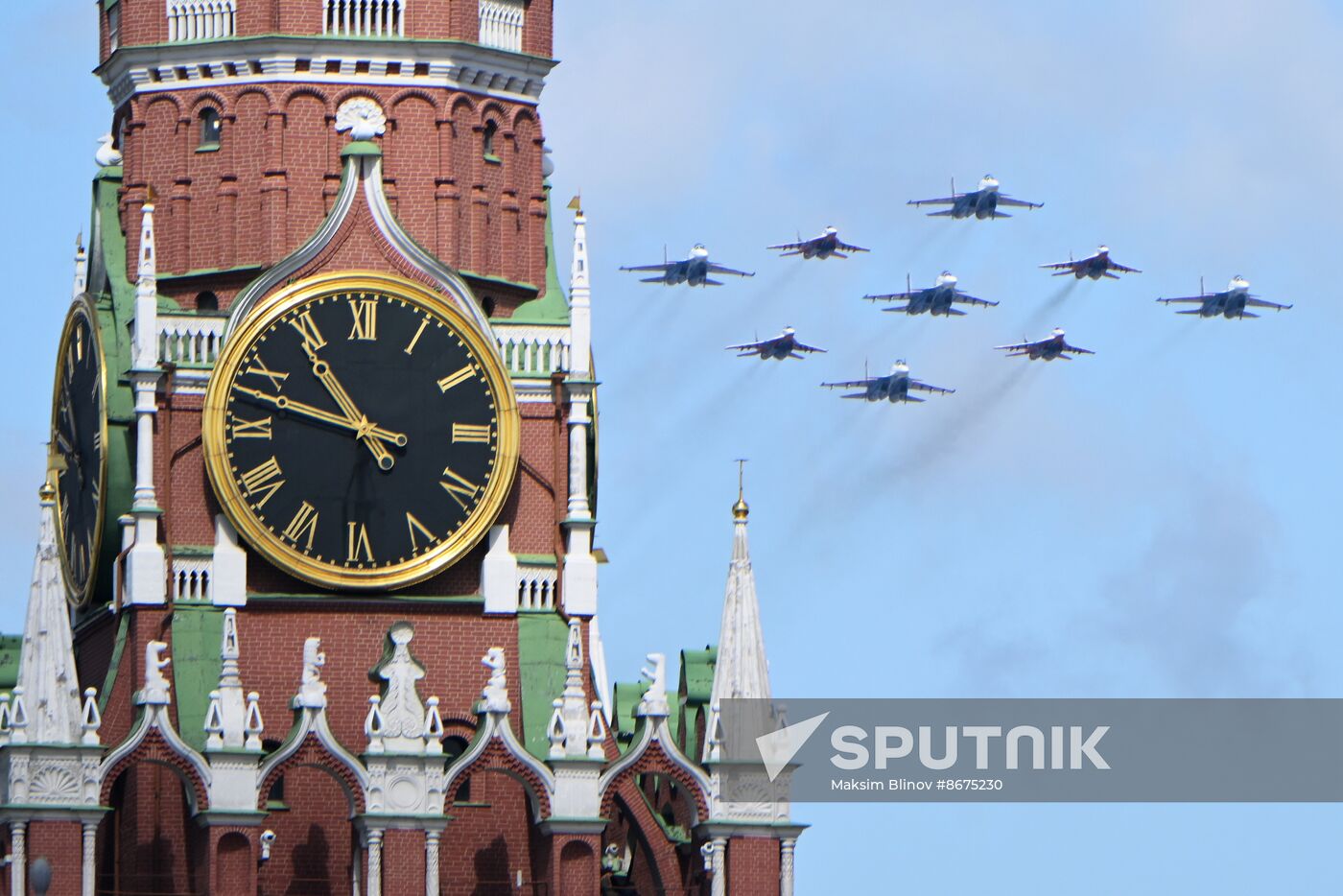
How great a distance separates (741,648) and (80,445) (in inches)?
470

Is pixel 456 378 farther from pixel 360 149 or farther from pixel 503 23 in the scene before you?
pixel 503 23

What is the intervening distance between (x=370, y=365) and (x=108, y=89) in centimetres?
768

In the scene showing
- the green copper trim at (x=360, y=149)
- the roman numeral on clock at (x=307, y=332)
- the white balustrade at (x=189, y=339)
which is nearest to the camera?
the roman numeral on clock at (x=307, y=332)

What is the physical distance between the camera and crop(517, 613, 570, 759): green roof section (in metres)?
106

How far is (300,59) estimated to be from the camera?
357ft

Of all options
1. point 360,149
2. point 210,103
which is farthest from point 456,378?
point 210,103

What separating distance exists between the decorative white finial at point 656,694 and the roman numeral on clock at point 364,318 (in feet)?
23.5

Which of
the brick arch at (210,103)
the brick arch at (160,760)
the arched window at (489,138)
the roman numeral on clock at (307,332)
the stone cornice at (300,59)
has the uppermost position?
the stone cornice at (300,59)

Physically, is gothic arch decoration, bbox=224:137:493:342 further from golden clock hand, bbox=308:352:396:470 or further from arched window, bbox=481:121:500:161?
arched window, bbox=481:121:500:161

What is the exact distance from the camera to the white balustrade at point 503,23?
361 ft

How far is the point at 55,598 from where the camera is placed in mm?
104312

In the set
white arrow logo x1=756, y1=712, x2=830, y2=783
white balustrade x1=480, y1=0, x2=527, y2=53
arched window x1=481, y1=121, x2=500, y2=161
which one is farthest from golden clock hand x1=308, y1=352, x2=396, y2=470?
white arrow logo x1=756, y1=712, x2=830, y2=783

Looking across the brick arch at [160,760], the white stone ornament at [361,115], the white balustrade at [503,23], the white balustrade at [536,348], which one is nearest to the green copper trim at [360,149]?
the white stone ornament at [361,115]

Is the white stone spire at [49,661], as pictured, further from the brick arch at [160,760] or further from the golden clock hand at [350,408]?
the golden clock hand at [350,408]
